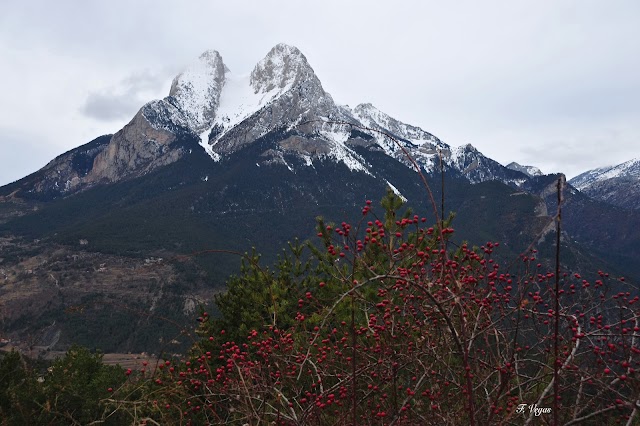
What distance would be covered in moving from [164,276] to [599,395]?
179792mm

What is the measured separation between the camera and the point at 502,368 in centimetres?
286

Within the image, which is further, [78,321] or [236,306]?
[78,321]

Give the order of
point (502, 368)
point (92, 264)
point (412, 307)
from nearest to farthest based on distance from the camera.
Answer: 1. point (502, 368)
2. point (412, 307)
3. point (92, 264)

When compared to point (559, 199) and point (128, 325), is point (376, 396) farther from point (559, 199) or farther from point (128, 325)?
point (128, 325)

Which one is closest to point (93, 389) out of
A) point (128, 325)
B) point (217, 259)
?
point (128, 325)

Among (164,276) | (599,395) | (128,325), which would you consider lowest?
(128,325)

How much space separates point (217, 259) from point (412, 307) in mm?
189785

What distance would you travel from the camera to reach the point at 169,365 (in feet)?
17.4

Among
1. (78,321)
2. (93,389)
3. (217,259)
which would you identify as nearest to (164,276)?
(217,259)

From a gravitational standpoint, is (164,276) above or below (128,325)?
above

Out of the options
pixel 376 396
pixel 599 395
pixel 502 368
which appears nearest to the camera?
pixel 599 395

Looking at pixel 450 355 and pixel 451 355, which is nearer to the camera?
pixel 450 355

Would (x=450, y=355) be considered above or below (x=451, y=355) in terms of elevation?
above

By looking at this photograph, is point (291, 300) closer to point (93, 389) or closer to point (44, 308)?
point (93, 389)
